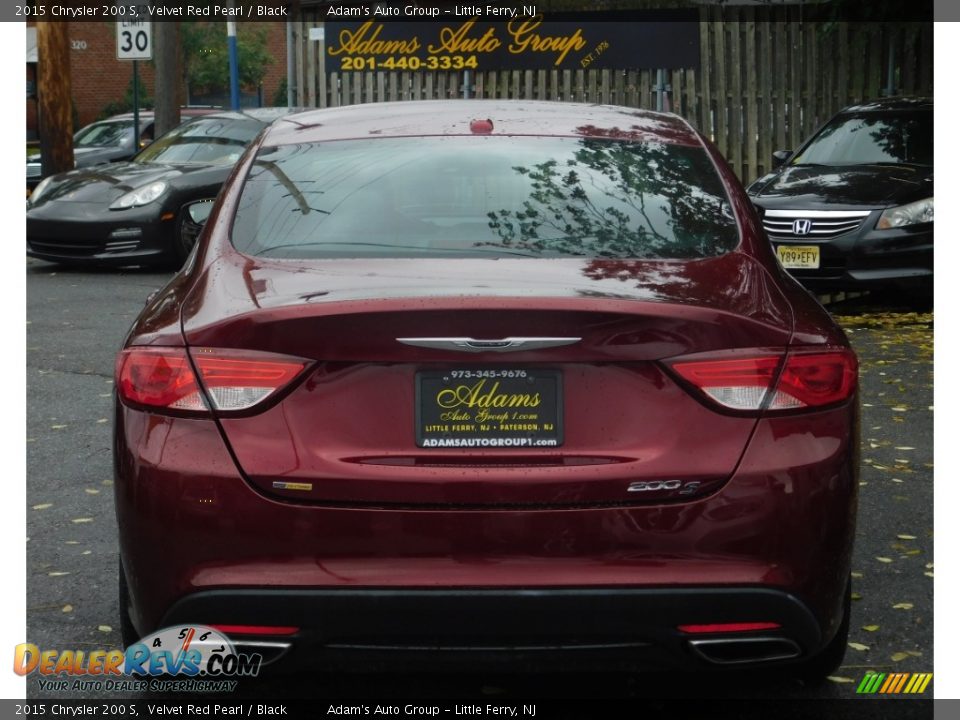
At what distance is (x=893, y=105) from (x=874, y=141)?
0.73 m

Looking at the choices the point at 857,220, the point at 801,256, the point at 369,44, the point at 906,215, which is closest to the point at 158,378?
the point at 801,256

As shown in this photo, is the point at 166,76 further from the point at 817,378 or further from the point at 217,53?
the point at 217,53

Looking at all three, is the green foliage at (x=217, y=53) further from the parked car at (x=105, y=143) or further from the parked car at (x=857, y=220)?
the parked car at (x=857, y=220)

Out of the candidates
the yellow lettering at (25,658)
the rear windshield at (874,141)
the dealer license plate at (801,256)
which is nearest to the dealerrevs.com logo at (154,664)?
the yellow lettering at (25,658)

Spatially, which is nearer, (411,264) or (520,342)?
(520,342)

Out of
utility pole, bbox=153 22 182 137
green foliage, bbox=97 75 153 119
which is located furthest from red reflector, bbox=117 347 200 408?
green foliage, bbox=97 75 153 119

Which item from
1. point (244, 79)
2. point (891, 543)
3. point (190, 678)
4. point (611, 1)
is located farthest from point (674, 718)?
point (244, 79)

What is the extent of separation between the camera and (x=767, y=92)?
20219mm

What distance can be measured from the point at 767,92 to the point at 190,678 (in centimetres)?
1762

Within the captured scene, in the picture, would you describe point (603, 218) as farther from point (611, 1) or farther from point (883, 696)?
point (611, 1)

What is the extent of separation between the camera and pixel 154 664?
371 cm

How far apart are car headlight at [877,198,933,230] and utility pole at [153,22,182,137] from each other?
12.1 meters

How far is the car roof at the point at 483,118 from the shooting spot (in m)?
4.54

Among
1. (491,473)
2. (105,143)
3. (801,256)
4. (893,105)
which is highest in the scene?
(105,143)
